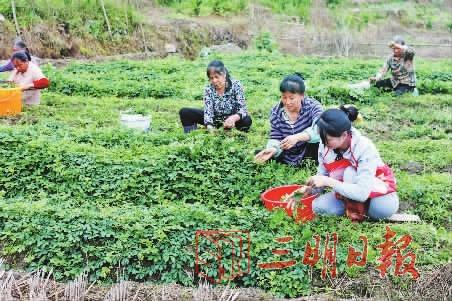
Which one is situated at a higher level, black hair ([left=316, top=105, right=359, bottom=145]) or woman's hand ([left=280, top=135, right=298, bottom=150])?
black hair ([left=316, top=105, right=359, bottom=145])

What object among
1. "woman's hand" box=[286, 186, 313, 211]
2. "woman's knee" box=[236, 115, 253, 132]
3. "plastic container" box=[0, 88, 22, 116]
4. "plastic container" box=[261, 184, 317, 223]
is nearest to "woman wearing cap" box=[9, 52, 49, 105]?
"plastic container" box=[0, 88, 22, 116]

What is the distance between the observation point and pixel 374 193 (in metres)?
5.03

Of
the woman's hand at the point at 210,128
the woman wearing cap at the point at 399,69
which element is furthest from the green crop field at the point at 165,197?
the woman wearing cap at the point at 399,69

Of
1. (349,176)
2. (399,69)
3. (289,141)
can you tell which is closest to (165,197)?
(289,141)

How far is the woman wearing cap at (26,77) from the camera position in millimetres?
9031

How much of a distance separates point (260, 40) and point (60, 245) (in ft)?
55.9

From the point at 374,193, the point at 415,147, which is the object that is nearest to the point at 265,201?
the point at 374,193

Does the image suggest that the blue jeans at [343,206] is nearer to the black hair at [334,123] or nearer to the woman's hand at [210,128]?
the black hair at [334,123]

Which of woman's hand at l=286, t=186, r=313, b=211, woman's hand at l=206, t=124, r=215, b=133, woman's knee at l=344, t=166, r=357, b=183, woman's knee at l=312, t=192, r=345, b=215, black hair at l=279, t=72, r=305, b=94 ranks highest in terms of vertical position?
black hair at l=279, t=72, r=305, b=94

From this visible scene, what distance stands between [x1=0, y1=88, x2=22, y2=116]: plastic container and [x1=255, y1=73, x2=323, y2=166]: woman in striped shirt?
4.35 m

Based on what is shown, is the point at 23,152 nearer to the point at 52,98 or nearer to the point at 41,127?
the point at 41,127

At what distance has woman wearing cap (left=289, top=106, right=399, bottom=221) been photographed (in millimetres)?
4777

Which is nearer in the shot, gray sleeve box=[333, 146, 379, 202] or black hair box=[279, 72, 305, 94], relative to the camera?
gray sleeve box=[333, 146, 379, 202]

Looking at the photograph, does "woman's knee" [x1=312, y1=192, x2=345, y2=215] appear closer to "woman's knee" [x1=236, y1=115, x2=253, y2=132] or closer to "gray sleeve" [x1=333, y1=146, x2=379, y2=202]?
"gray sleeve" [x1=333, y1=146, x2=379, y2=202]
